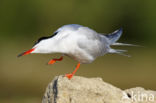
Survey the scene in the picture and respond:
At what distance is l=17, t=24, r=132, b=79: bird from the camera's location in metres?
5.50

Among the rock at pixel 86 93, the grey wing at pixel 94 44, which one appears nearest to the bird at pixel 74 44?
the grey wing at pixel 94 44

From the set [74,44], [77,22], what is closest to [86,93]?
[74,44]

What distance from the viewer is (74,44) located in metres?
5.78

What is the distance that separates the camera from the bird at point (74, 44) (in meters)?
5.50

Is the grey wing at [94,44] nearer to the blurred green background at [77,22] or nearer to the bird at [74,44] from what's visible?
the bird at [74,44]

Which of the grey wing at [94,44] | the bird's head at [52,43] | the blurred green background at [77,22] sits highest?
the bird's head at [52,43]

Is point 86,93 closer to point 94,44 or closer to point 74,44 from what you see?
point 74,44

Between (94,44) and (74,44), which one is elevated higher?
(74,44)

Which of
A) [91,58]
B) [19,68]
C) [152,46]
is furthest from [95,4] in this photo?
[91,58]

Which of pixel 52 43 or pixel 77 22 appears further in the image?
pixel 77 22

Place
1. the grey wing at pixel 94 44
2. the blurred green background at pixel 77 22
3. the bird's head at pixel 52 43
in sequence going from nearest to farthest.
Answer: the bird's head at pixel 52 43 < the grey wing at pixel 94 44 < the blurred green background at pixel 77 22

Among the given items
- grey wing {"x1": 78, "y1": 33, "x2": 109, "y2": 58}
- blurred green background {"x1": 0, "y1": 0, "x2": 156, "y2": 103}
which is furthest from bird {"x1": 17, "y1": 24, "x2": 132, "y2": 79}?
blurred green background {"x1": 0, "y1": 0, "x2": 156, "y2": 103}

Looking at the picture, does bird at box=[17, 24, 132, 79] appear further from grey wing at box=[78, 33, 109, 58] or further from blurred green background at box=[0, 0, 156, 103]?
blurred green background at box=[0, 0, 156, 103]

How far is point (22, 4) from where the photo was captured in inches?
521
